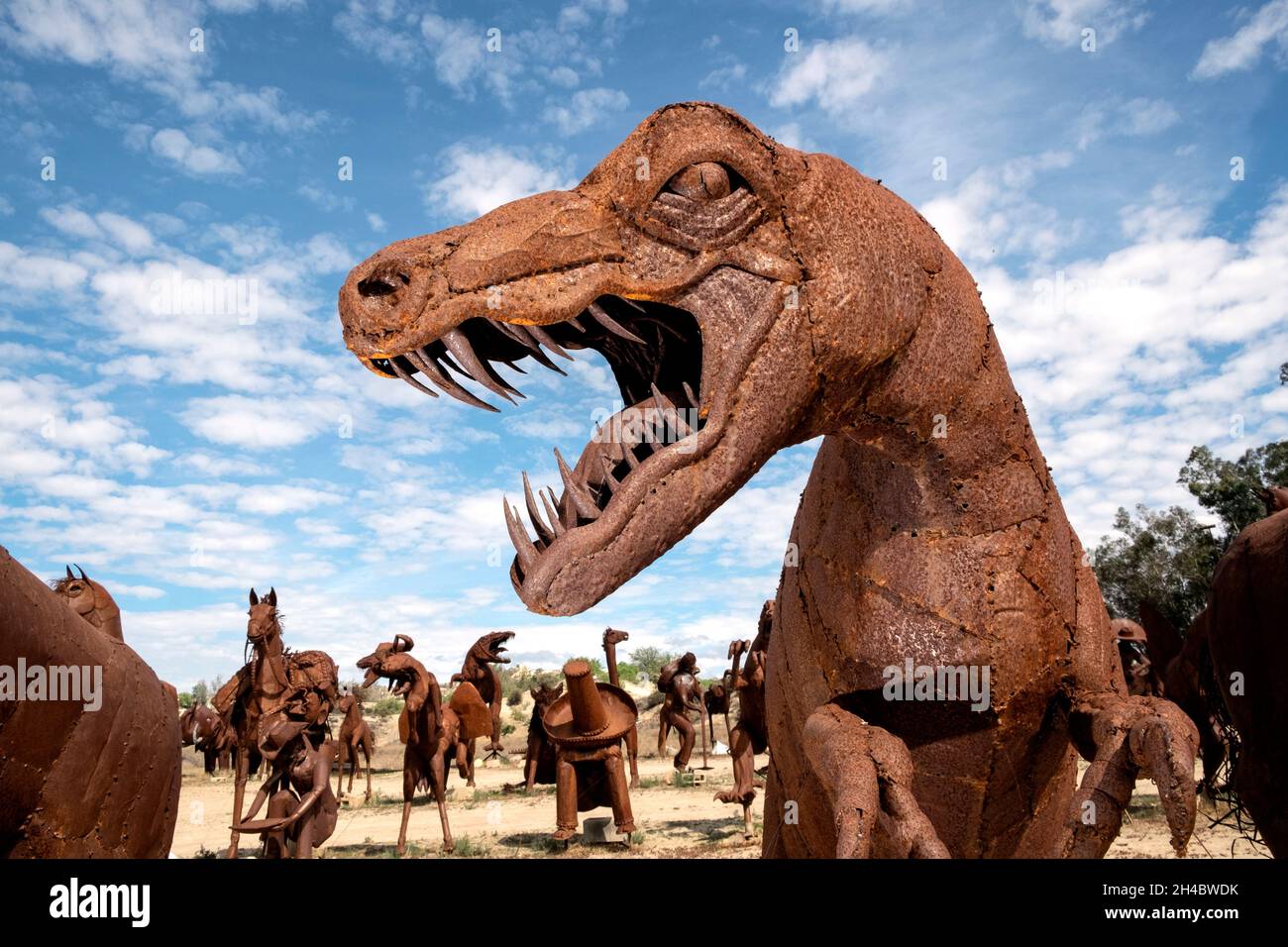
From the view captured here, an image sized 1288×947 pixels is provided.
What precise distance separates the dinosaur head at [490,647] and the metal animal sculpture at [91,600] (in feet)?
31.7

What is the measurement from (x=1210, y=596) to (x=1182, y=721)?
261 centimetres

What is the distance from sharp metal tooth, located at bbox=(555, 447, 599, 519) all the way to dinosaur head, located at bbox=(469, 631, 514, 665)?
1475 cm

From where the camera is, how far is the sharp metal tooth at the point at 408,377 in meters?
2.03

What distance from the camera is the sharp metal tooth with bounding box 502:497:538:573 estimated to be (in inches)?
71.6

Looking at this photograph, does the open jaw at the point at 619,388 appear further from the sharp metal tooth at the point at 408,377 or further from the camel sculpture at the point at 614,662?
the camel sculpture at the point at 614,662

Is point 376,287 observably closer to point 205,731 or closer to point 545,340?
point 545,340

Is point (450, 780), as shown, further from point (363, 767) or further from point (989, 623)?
point (989, 623)

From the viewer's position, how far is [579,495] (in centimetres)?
187

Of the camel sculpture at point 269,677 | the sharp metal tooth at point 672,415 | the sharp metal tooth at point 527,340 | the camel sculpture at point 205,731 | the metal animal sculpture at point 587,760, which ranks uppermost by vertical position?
the sharp metal tooth at point 527,340

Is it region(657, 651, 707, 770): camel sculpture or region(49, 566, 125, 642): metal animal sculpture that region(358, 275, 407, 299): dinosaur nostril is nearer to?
region(49, 566, 125, 642): metal animal sculpture

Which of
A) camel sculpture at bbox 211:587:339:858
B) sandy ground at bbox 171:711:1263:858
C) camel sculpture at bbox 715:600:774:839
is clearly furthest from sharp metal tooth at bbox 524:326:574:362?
camel sculpture at bbox 715:600:774:839

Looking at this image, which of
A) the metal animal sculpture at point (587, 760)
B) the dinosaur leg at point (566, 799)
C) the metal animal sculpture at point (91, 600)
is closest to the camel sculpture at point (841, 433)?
the metal animal sculpture at point (91, 600)
